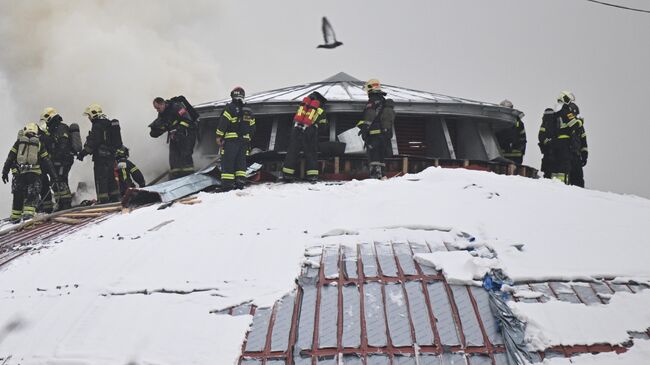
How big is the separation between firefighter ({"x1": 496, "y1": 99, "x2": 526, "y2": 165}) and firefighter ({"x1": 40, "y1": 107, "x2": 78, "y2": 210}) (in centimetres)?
869

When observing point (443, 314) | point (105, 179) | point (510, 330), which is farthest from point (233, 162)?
point (510, 330)

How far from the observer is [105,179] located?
12.2m

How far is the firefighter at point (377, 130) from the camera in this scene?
1095cm

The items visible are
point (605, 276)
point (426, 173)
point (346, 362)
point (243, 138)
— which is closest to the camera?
point (346, 362)

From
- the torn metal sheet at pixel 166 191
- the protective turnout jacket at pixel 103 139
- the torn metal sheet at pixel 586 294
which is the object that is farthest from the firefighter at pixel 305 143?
the torn metal sheet at pixel 586 294

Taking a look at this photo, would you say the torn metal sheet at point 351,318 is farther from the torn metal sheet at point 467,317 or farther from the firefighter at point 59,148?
the firefighter at point 59,148

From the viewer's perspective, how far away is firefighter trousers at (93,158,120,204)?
476 inches

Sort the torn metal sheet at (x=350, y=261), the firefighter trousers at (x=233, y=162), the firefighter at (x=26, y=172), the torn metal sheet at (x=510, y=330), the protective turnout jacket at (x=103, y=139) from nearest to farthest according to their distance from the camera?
the torn metal sheet at (x=510, y=330) < the torn metal sheet at (x=350, y=261) < the firefighter trousers at (x=233, y=162) < the firefighter at (x=26, y=172) < the protective turnout jacket at (x=103, y=139)

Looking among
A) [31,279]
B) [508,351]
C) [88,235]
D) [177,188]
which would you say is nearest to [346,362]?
[508,351]

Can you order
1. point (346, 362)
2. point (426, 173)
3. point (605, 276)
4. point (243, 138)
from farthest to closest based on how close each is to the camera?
point (243, 138)
point (426, 173)
point (605, 276)
point (346, 362)

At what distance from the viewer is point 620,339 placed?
17.9ft

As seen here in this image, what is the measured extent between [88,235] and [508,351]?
5333 millimetres

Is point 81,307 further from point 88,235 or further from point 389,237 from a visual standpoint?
point 389,237

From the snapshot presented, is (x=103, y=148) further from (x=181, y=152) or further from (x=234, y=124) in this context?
(x=234, y=124)
